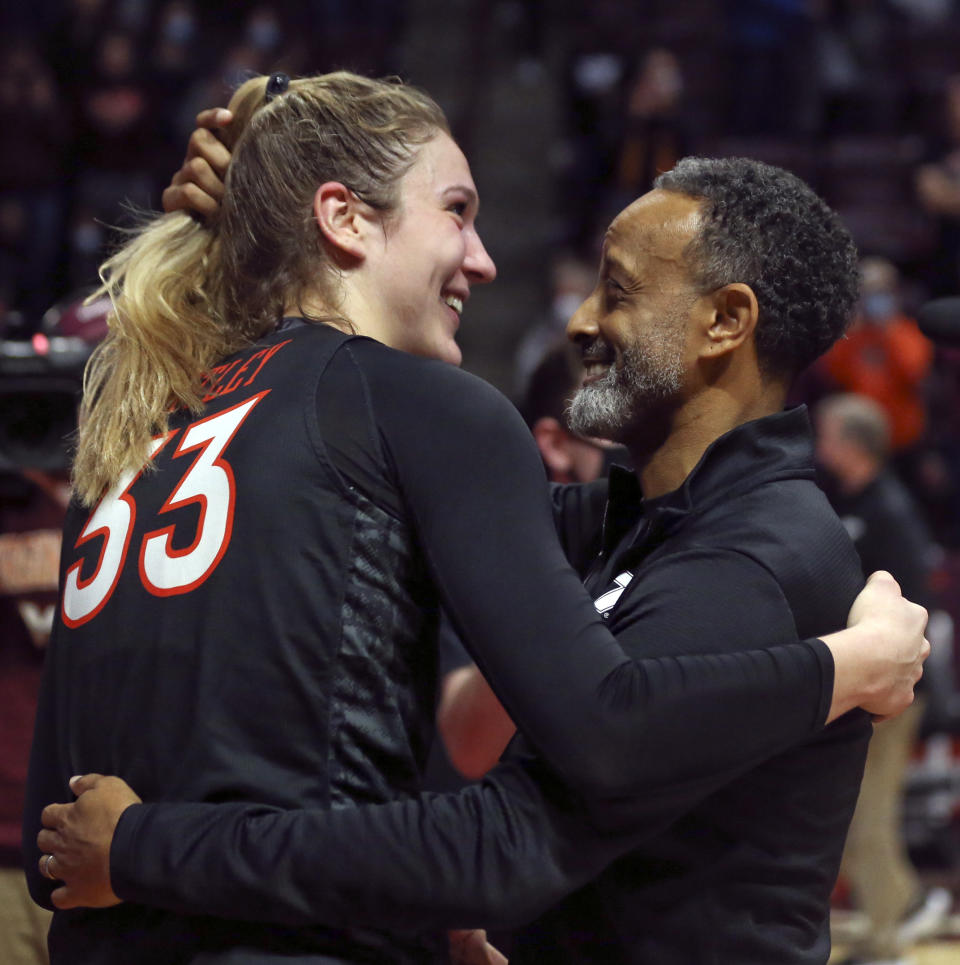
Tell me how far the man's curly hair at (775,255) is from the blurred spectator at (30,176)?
6.99 m

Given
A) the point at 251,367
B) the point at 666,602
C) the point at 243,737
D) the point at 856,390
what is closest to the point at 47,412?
the point at 251,367

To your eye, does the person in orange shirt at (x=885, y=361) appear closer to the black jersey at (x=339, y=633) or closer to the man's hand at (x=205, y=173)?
the man's hand at (x=205, y=173)

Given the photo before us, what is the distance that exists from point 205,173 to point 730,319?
80 centimetres

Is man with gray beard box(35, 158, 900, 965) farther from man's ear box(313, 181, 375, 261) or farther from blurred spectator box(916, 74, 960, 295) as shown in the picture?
blurred spectator box(916, 74, 960, 295)

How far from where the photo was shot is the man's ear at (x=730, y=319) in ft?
6.40

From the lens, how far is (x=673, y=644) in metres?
1.60

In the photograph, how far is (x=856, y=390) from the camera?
7.52 m

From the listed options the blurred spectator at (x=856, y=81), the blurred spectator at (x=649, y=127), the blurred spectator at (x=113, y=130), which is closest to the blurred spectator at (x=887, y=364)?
the blurred spectator at (x=649, y=127)

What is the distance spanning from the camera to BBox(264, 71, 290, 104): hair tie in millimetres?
1962

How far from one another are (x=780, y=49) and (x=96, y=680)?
8.78 metres

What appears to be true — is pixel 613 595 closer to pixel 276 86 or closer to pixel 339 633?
pixel 339 633

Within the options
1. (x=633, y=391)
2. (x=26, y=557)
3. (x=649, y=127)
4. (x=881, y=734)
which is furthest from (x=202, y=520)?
(x=649, y=127)

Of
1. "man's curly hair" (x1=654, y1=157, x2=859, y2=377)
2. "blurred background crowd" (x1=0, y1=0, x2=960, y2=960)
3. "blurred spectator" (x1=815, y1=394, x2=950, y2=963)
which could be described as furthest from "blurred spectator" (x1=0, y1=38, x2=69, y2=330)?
"man's curly hair" (x1=654, y1=157, x2=859, y2=377)

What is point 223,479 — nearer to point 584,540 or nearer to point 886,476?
point 584,540
